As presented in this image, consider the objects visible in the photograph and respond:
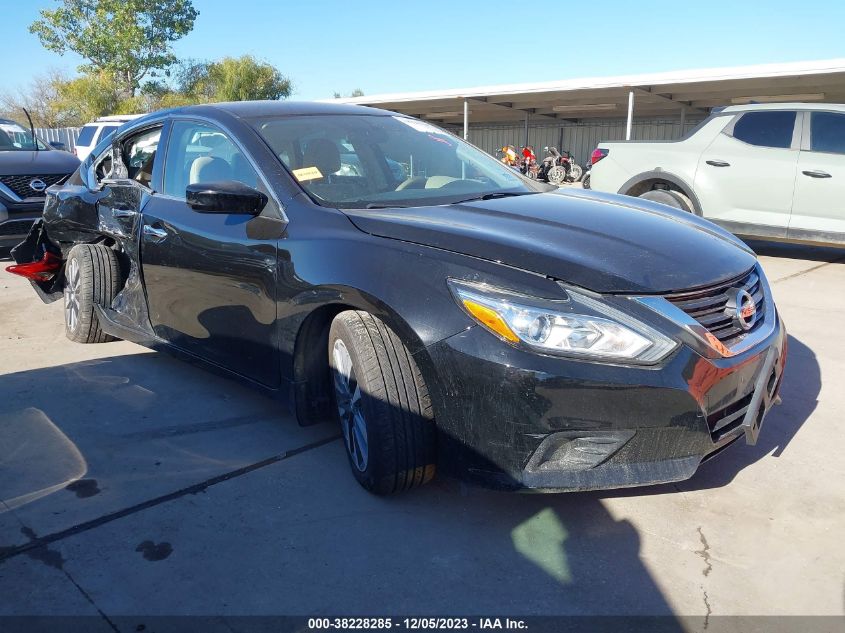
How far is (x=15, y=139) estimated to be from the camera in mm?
9297

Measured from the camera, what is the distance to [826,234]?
23.7 feet

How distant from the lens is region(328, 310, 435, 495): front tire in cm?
251

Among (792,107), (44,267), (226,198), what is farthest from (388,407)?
(792,107)

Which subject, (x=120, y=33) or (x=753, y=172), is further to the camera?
(x=120, y=33)

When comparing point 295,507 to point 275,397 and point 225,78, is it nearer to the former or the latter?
point 275,397

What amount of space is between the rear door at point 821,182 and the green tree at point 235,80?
37623mm

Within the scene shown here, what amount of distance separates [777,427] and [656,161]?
17.5 feet

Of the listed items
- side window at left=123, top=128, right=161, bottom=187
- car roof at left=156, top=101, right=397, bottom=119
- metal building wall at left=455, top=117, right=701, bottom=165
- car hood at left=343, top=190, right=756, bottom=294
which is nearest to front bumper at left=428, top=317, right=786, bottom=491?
car hood at left=343, top=190, right=756, bottom=294

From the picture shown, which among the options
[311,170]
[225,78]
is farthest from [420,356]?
[225,78]

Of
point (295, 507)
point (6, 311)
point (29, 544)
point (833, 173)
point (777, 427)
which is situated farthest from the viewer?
point (833, 173)

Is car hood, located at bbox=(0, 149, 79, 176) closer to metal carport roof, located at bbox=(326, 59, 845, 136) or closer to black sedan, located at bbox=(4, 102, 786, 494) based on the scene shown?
black sedan, located at bbox=(4, 102, 786, 494)

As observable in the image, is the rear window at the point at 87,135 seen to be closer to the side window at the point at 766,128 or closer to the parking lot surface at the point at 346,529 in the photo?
the side window at the point at 766,128

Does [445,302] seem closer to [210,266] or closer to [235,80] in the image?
[210,266]

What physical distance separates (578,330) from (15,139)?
9441 millimetres
